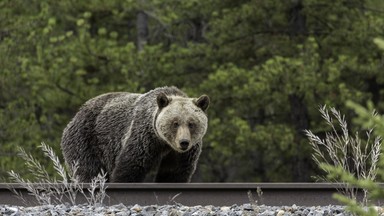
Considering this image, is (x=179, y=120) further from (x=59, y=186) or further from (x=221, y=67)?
(x=221, y=67)

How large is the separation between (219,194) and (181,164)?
203 centimetres

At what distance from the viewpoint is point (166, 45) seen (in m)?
31.2

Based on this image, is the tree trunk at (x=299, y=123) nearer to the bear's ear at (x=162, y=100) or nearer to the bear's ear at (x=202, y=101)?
the bear's ear at (x=202, y=101)

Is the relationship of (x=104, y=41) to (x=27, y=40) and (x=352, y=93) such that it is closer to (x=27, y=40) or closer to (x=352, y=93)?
(x=27, y=40)

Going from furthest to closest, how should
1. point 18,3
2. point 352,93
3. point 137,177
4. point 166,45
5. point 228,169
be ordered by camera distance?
point 228,169 < point 166,45 < point 18,3 < point 352,93 < point 137,177

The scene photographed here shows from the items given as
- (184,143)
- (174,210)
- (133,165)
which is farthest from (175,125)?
(174,210)

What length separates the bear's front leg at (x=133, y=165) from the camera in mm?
10922

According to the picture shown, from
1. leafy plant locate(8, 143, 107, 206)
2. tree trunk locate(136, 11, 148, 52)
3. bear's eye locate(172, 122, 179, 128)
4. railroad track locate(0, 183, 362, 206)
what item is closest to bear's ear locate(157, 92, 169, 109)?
bear's eye locate(172, 122, 179, 128)

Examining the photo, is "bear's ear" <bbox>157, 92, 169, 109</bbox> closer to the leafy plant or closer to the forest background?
the leafy plant

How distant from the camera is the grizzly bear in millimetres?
10867

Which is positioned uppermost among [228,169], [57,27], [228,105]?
[57,27]

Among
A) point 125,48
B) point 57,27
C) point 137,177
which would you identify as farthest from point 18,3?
point 137,177

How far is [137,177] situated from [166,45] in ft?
66.8

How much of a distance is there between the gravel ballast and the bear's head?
2.03 metres
